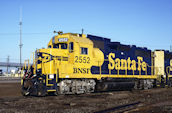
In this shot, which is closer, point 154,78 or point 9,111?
point 9,111

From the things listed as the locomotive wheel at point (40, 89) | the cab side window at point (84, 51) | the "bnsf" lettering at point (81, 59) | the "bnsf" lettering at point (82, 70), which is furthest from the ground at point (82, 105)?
the cab side window at point (84, 51)

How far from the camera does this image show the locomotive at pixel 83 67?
12.7 m

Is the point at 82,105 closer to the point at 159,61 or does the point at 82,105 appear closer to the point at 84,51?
the point at 84,51

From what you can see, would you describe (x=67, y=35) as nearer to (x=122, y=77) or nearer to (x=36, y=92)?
(x=36, y=92)

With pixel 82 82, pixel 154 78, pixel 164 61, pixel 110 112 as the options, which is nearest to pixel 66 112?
pixel 110 112

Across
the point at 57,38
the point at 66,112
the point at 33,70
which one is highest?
the point at 57,38

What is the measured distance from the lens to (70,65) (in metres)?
13.3

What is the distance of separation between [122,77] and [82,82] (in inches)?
169

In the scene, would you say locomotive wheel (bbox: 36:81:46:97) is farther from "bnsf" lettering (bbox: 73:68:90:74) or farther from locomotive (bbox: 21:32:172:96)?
"bnsf" lettering (bbox: 73:68:90:74)

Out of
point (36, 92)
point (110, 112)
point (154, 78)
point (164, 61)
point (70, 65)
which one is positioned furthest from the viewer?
point (164, 61)

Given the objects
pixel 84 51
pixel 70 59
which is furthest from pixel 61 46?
pixel 84 51

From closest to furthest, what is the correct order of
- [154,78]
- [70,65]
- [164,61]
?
A: [70,65] < [154,78] < [164,61]

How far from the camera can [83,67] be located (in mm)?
13938

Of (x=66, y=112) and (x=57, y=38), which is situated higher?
(x=57, y=38)
